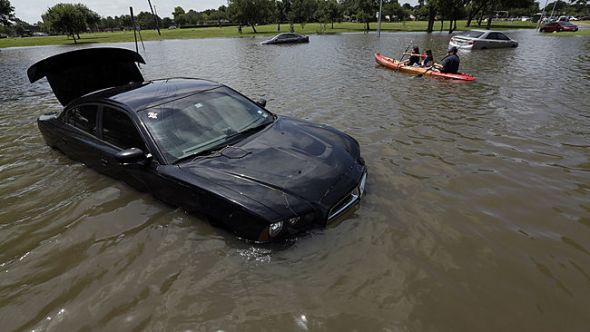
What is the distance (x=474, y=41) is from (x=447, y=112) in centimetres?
2046

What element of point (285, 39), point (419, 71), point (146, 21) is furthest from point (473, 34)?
point (146, 21)

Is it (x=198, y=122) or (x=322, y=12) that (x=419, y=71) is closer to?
(x=198, y=122)

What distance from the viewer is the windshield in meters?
4.00

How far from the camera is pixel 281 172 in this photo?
3.56 metres

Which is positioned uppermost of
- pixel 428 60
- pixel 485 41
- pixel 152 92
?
pixel 152 92

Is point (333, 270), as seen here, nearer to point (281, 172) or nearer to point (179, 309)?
point (281, 172)

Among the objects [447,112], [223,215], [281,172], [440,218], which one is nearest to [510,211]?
[440,218]

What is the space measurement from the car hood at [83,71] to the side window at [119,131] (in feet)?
8.39

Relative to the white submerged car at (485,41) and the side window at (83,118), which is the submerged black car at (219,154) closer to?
the side window at (83,118)

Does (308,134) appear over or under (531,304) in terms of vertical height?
over

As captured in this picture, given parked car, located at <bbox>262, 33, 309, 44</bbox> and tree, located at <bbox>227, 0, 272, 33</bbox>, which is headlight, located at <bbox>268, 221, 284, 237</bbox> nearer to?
parked car, located at <bbox>262, 33, 309, 44</bbox>

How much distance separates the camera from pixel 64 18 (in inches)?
2172

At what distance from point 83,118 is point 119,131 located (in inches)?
46.7

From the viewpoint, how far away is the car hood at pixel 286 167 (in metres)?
3.39
